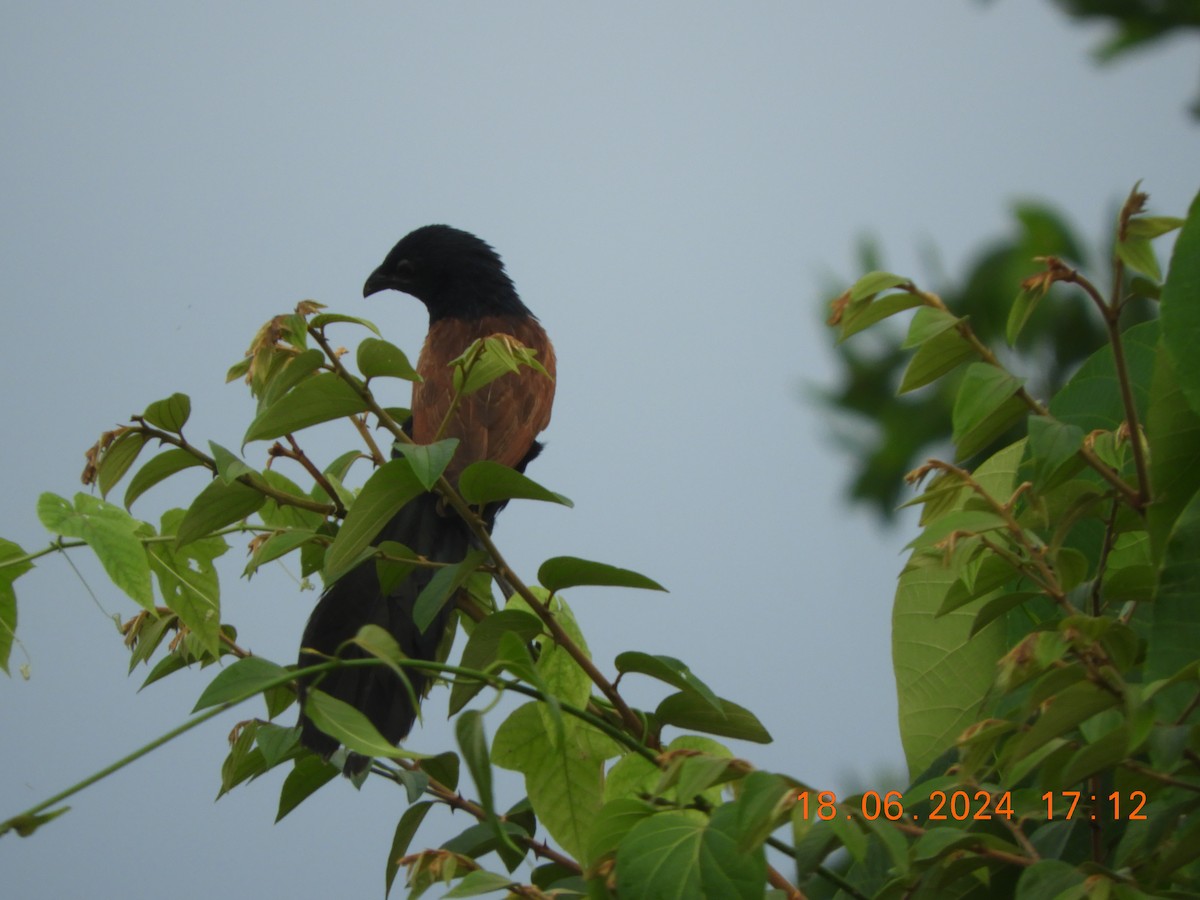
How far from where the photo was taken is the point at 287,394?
752 mm

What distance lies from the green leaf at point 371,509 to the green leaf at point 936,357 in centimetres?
31

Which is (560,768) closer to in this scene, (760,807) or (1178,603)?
(760,807)

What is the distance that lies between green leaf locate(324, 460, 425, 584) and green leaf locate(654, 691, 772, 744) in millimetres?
218

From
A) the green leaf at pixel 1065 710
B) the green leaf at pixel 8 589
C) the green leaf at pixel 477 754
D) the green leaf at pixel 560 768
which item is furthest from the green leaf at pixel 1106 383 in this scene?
the green leaf at pixel 8 589

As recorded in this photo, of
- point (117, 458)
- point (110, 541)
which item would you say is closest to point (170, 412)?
point (117, 458)

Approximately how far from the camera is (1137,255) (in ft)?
1.99

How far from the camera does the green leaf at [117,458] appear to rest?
34.2 inches

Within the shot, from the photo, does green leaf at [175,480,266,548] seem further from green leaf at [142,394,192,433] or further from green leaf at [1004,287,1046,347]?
green leaf at [1004,287,1046,347]

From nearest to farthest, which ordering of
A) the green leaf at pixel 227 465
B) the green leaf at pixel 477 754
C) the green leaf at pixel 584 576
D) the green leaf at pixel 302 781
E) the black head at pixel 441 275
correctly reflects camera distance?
the green leaf at pixel 477 754
the green leaf at pixel 584 576
the green leaf at pixel 227 465
the green leaf at pixel 302 781
the black head at pixel 441 275

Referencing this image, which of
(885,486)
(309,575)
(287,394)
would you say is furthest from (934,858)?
(885,486)

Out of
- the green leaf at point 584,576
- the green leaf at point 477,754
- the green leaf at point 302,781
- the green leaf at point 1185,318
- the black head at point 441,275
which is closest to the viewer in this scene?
the green leaf at point 477,754

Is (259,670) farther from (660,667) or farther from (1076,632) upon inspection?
(1076,632)

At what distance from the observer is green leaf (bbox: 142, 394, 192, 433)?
86 centimetres

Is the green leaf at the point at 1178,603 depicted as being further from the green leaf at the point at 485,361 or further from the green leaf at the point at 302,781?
the green leaf at the point at 302,781
